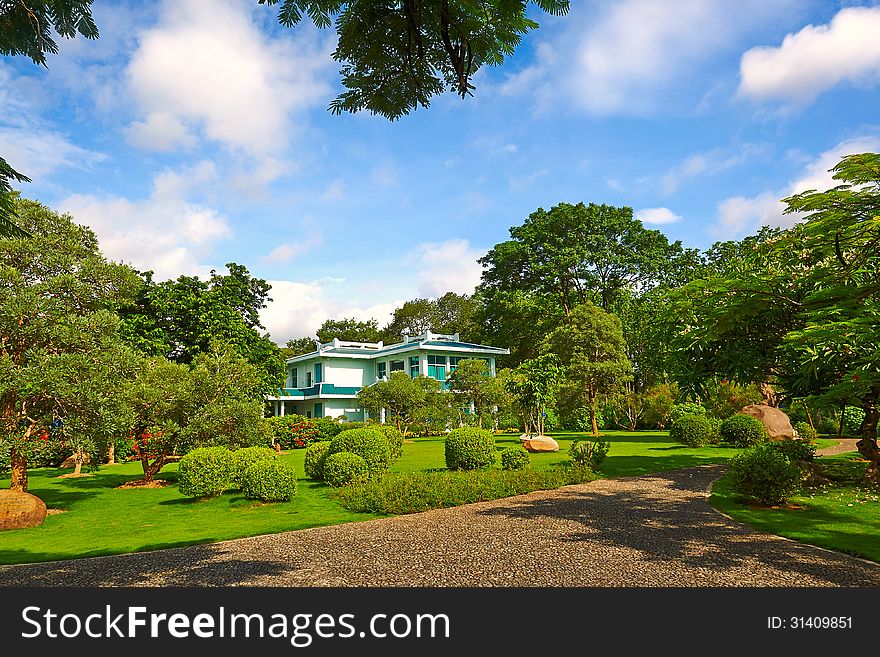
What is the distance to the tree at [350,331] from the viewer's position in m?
63.1

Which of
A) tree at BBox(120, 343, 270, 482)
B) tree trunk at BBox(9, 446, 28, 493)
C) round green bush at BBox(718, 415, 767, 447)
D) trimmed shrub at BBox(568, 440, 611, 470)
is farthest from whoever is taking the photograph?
round green bush at BBox(718, 415, 767, 447)

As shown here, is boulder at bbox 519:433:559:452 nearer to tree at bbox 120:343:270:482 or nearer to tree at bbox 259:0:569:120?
tree at bbox 120:343:270:482

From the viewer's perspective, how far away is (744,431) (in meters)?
23.8

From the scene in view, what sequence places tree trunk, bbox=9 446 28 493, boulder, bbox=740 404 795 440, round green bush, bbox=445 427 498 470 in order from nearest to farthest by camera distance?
tree trunk, bbox=9 446 28 493, round green bush, bbox=445 427 498 470, boulder, bbox=740 404 795 440

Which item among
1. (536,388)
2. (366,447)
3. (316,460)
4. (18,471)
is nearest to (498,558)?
(366,447)

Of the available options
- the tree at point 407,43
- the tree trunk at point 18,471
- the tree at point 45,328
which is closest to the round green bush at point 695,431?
the tree at point 45,328

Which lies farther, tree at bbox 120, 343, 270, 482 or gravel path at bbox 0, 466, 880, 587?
tree at bbox 120, 343, 270, 482

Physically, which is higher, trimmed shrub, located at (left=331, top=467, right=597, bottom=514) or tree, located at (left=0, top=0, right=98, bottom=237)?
tree, located at (left=0, top=0, right=98, bottom=237)

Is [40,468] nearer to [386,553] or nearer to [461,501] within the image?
[461,501]

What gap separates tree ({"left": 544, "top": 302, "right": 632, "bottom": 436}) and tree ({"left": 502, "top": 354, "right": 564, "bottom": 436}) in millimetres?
913

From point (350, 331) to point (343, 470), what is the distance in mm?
49744

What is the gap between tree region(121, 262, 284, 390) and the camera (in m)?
27.5

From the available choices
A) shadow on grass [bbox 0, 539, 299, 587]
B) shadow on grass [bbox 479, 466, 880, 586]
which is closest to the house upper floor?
shadow on grass [bbox 479, 466, 880, 586]

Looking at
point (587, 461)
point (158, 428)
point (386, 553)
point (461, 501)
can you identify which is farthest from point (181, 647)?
point (587, 461)
